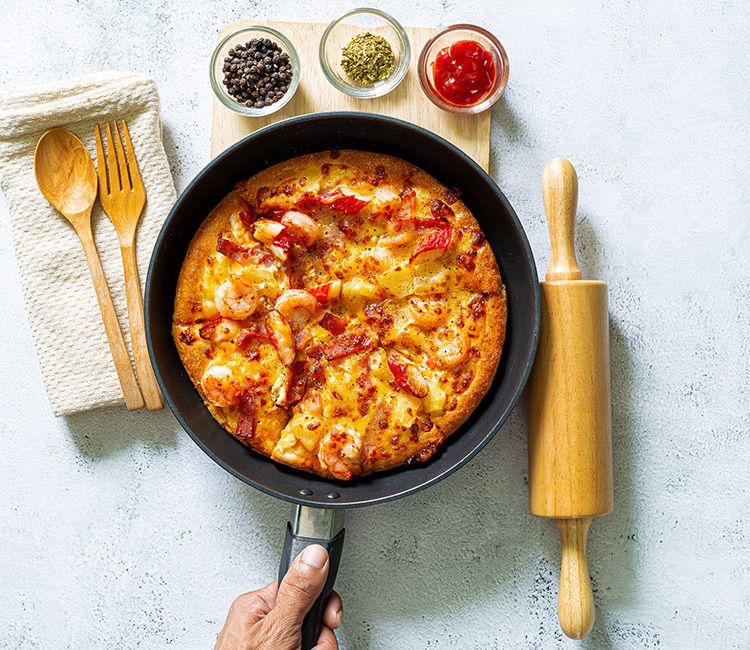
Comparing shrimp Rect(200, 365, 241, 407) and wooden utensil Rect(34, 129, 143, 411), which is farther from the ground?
wooden utensil Rect(34, 129, 143, 411)

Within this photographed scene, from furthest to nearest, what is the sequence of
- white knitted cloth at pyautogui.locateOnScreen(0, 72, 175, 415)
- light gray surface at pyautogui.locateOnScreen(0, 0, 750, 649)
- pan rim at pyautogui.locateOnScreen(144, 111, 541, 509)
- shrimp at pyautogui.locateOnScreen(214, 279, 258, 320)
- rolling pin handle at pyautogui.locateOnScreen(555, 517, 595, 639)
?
light gray surface at pyautogui.locateOnScreen(0, 0, 750, 649), white knitted cloth at pyautogui.locateOnScreen(0, 72, 175, 415), rolling pin handle at pyautogui.locateOnScreen(555, 517, 595, 639), shrimp at pyautogui.locateOnScreen(214, 279, 258, 320), pan rim at pyautogui.locateOnScreen(144, 111, 541, 509)

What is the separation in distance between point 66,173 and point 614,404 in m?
2.43

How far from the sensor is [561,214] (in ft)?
8.72

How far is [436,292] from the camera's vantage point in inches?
104

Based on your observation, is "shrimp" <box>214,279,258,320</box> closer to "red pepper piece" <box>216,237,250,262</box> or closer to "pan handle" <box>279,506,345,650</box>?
"red pepper piece" <box>216,237,250,262</box>

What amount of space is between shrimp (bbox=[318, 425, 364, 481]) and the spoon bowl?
1344mm

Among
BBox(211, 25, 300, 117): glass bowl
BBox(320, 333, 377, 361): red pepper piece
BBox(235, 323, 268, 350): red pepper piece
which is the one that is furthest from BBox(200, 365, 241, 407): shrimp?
BBox(211, 25, 300, 117): glass bowl

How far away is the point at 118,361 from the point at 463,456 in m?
1.43

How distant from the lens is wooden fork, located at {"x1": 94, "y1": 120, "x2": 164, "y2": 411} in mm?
A: 2795

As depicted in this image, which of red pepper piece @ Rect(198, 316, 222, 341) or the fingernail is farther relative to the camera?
red pepper piece @ Rect(198, 316, 222, 341)

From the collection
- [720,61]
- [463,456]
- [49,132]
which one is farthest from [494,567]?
[49,132]

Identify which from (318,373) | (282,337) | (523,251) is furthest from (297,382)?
(523,251)

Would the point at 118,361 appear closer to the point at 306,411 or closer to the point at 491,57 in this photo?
the point at 306,411

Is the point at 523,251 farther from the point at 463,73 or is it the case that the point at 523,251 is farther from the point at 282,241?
the point at 282,241
